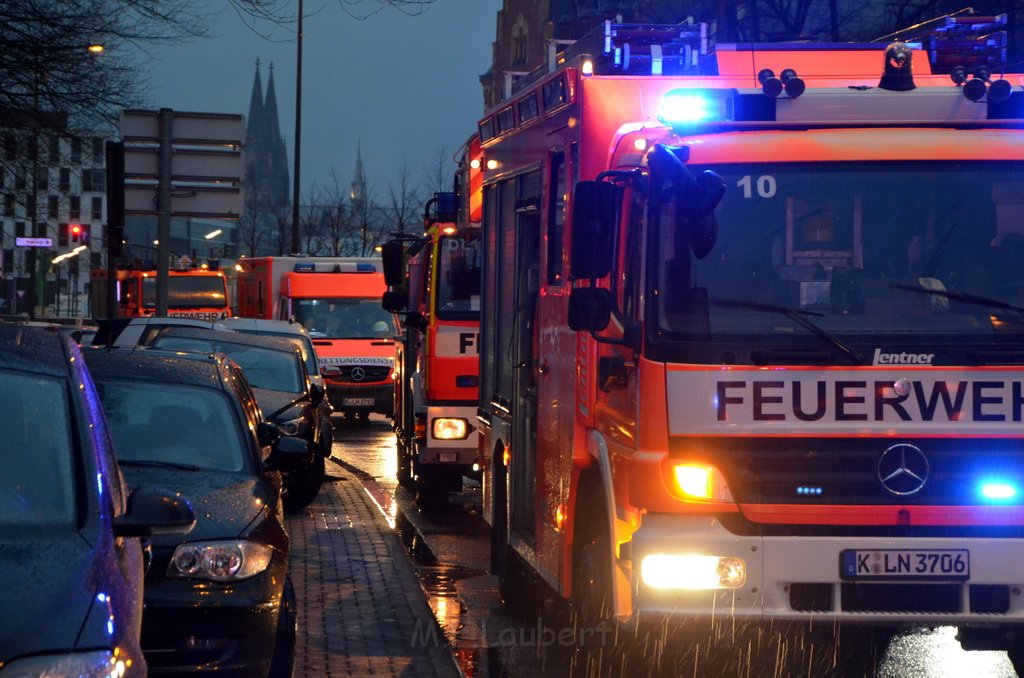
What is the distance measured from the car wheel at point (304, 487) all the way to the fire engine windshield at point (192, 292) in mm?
27052

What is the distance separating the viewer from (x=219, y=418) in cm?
863

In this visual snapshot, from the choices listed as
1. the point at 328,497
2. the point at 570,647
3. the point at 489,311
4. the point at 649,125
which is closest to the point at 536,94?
the point at 649,125

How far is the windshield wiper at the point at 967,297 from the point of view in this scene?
265 inches

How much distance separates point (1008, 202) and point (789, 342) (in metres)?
1.13

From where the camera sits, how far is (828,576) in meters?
6.49

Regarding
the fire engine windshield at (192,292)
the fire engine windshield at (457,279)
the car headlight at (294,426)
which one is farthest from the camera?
the fire engine windshield at (192,292)

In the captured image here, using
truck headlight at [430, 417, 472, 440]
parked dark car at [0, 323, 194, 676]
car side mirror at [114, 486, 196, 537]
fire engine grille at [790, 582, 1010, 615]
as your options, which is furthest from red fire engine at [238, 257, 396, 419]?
car side mirror at [114, 486, 196, 537]

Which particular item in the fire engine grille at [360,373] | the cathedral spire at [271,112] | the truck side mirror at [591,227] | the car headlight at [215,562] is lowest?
the fire engine grille at [360,373]

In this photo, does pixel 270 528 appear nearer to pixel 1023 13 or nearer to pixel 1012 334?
pixel 1012 334

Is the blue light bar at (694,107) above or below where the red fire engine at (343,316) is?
above

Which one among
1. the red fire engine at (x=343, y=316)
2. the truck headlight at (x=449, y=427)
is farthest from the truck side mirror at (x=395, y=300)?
the red fire engine at (x=343, y=316)

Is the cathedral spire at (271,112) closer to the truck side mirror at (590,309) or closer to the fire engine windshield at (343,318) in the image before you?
the fire engine windshield at (343,318)

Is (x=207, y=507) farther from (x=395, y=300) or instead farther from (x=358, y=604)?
(x=395, y=300)

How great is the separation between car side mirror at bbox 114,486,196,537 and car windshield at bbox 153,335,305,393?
39.7ft
